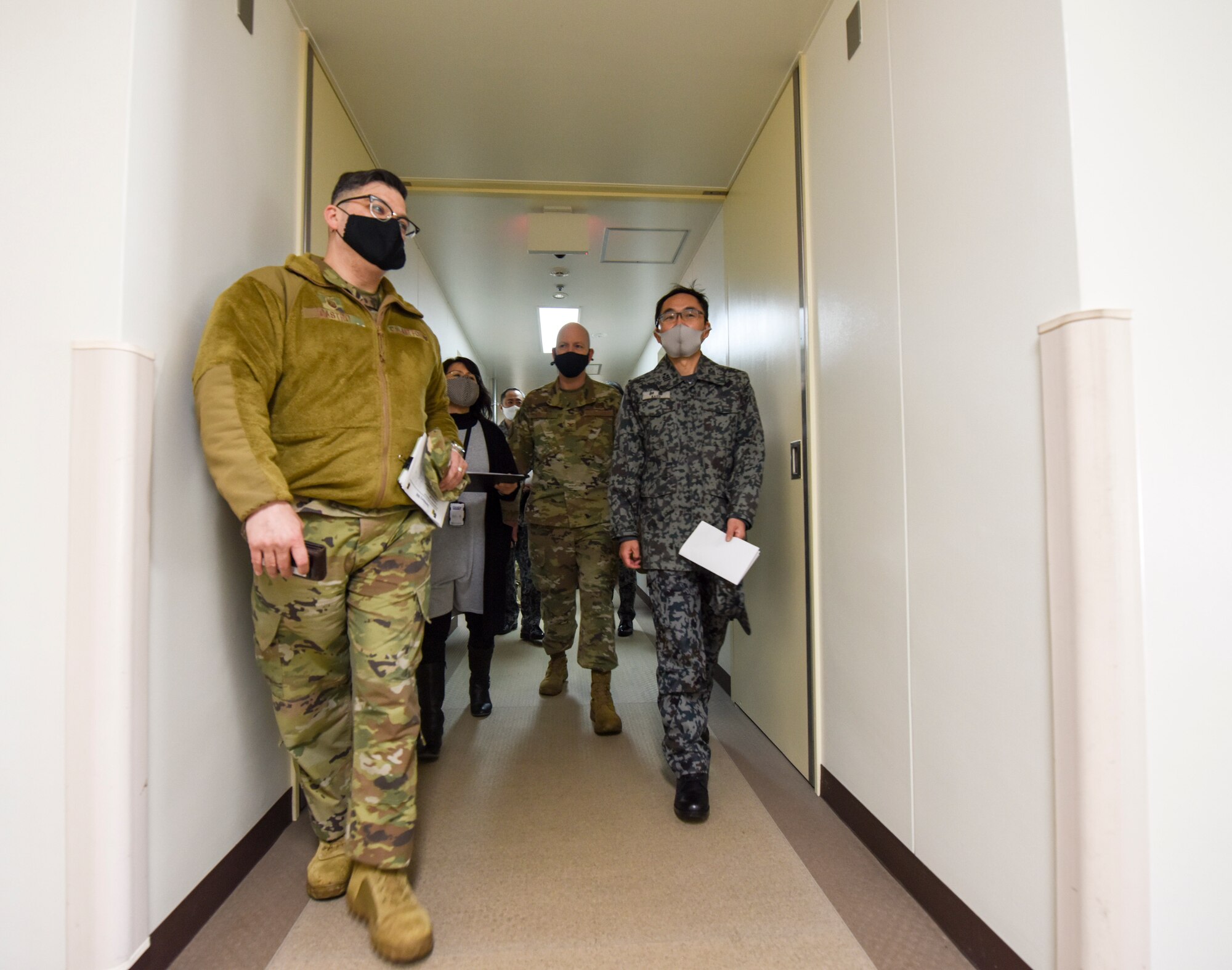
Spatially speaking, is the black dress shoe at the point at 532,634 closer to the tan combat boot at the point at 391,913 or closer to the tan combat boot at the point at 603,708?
the tan combat boot at the point at 603,708

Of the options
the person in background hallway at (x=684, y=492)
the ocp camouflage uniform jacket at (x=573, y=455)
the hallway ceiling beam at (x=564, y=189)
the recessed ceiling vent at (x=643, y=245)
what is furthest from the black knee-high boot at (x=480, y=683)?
the recessed ceiling vent at (x=643, y=245)

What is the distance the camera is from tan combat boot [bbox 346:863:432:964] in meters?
1.15

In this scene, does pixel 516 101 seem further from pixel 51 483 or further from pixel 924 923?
pixel 924 923

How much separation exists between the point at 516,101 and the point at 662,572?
171 centimetres

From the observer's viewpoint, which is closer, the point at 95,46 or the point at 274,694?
the point at 95,46

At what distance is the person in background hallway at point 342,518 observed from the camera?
1.16 meters

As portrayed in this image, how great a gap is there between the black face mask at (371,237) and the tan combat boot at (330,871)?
4.18 ft

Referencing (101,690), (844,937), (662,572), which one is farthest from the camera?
(662,572)

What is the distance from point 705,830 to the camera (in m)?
1.65

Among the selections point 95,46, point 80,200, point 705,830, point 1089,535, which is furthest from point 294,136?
point 705,830

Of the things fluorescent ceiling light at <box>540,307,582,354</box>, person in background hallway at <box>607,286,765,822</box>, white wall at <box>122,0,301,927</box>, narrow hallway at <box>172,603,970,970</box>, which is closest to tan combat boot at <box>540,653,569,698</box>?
narrow hallway at <box>172,603,970,970</box>

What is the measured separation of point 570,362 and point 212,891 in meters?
1.98

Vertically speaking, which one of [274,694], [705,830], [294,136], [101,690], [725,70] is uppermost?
[725,70]

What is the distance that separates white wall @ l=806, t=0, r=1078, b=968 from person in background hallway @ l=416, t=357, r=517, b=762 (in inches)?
49.8
